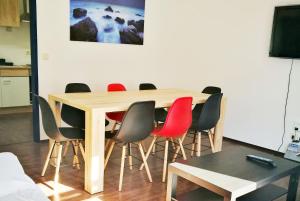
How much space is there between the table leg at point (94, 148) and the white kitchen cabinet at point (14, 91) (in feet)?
11.9

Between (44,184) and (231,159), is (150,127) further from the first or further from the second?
(44,184)

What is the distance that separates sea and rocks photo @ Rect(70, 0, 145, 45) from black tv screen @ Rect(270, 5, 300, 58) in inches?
79.2

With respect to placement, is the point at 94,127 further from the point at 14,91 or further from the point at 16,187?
the point at 14,91

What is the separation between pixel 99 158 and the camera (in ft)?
9.14

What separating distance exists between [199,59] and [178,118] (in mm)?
2143

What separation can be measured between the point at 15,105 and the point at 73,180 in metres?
3.41

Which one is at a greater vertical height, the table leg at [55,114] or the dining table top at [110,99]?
the dining table top at [110,99]

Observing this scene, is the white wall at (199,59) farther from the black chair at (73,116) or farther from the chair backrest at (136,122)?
the chair backrest at (136,122)

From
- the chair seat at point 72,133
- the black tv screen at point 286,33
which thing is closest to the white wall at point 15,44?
the chair seat at point 72,133

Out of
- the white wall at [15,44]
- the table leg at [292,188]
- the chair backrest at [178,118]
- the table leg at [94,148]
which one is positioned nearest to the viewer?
the table leg at [292,188]

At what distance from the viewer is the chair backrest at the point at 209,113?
11.2 feet

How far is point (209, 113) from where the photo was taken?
3.48 m

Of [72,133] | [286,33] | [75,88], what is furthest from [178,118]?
[286,33]

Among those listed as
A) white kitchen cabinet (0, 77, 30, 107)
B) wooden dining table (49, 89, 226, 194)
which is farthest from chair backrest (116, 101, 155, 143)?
white kitchen cabinet (0, 77, 30, 107)
